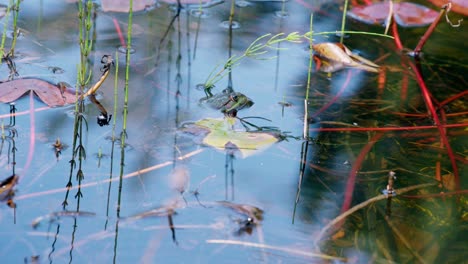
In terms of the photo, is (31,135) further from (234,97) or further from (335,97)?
(335,97)

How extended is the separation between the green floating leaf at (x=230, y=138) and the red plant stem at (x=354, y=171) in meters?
0.24

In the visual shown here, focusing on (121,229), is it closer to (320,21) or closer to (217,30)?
(217,30)

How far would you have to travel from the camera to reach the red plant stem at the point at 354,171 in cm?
177

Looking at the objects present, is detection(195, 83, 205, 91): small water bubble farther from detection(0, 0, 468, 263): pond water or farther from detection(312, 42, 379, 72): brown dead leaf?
detection(312, 42, 379, 72): brown dead leaf

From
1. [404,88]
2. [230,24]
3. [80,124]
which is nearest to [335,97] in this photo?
[404,88]

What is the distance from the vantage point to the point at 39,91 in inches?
83.1

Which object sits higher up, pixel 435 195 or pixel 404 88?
pixel 404 88

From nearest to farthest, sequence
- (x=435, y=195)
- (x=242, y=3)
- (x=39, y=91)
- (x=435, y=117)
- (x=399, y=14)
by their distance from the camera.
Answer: (x=435, y=195)
(x=39, y=91)
(x=435, y=117)
(x=399, y=14)
(x=242, y=3)

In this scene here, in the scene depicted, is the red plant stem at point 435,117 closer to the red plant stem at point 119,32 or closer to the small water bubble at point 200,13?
the small water bubble at point 200,13

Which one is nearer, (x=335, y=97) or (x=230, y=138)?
(x=230, y=138)

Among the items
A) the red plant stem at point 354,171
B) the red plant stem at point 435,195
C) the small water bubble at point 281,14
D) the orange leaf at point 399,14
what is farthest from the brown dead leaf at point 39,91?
the orange leaf at point 399,14

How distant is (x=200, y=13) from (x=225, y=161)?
1224 millimetres

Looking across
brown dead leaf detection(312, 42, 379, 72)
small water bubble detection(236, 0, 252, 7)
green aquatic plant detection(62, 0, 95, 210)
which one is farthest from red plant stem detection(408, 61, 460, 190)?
green aquatic plant detection(62, 0, 95, 210)

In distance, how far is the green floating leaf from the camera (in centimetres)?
195
